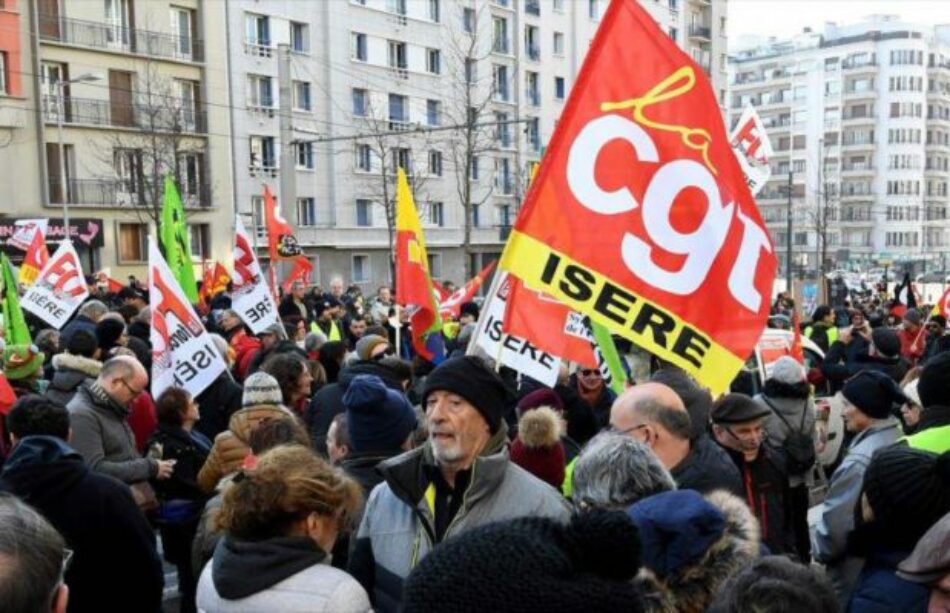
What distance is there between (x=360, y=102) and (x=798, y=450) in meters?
39.6

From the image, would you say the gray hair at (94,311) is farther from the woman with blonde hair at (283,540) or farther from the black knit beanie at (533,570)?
the black knit beanie at (533,570)

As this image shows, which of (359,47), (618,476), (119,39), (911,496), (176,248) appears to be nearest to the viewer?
(911,496)

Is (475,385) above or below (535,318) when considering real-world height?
below

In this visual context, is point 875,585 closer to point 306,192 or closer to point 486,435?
point 486,435

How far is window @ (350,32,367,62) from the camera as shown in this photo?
1668 inches

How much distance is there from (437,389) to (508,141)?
47.1 m

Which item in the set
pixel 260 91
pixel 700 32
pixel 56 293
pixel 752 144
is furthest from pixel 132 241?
pixel 700 32

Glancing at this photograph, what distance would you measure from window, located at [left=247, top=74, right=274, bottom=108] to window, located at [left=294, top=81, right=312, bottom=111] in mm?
1131

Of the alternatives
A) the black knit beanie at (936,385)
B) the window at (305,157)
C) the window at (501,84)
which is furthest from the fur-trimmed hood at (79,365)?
the window at (501,84)

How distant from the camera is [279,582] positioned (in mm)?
2451

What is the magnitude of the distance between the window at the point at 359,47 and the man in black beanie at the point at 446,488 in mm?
41096

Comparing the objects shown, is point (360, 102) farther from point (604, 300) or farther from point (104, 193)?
point (604, 300)

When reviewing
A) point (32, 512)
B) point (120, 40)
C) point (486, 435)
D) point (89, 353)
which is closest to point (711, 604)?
point (486, 435)

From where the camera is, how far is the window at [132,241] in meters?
36.0
